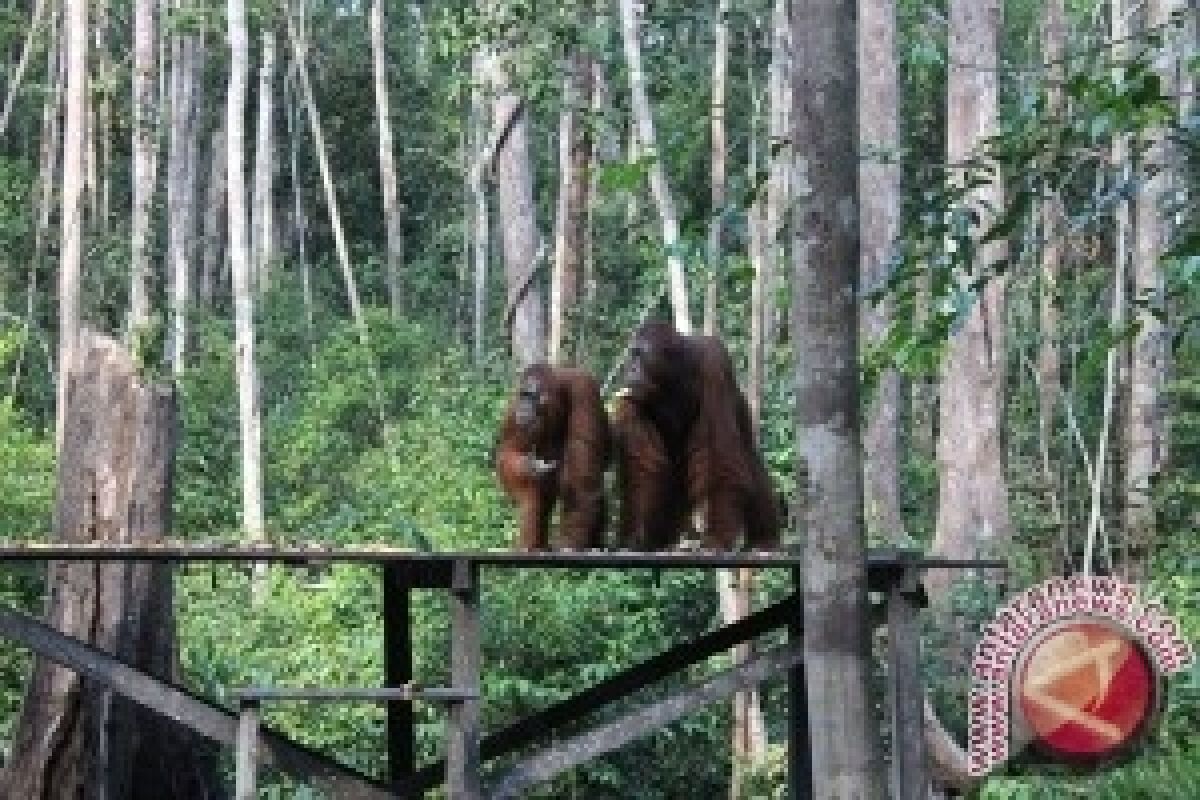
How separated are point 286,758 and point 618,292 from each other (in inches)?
665

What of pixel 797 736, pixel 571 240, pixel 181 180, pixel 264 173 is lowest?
pixel 797 736

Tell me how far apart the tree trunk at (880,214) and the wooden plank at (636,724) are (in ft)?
15.6

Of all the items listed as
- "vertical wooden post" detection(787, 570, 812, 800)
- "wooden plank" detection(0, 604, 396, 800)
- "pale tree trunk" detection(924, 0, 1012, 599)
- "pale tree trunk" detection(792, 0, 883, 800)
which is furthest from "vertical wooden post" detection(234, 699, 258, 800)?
"pale tree trunk" detection(924, 0, 1012, 599)

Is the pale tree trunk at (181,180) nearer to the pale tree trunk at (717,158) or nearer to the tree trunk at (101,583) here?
the pale tree trunk at (717,158)

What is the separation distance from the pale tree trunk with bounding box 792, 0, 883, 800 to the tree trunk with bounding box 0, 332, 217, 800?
301cm

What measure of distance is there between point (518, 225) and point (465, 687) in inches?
283

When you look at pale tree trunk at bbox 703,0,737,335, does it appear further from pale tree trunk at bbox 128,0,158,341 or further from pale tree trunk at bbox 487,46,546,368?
pale tree trunk at bbox 128,0,158,341

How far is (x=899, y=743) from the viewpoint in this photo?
21.5 ft

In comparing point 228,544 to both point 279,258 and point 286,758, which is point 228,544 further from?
point 279,258

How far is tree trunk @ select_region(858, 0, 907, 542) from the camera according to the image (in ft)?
37.1

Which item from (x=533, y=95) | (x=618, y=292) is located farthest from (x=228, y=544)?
(x=618, y=292)

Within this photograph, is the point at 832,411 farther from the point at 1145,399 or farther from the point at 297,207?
the point at 297,207

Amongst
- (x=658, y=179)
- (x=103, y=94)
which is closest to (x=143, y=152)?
(x=103, y=94)

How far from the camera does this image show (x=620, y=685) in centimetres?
718
